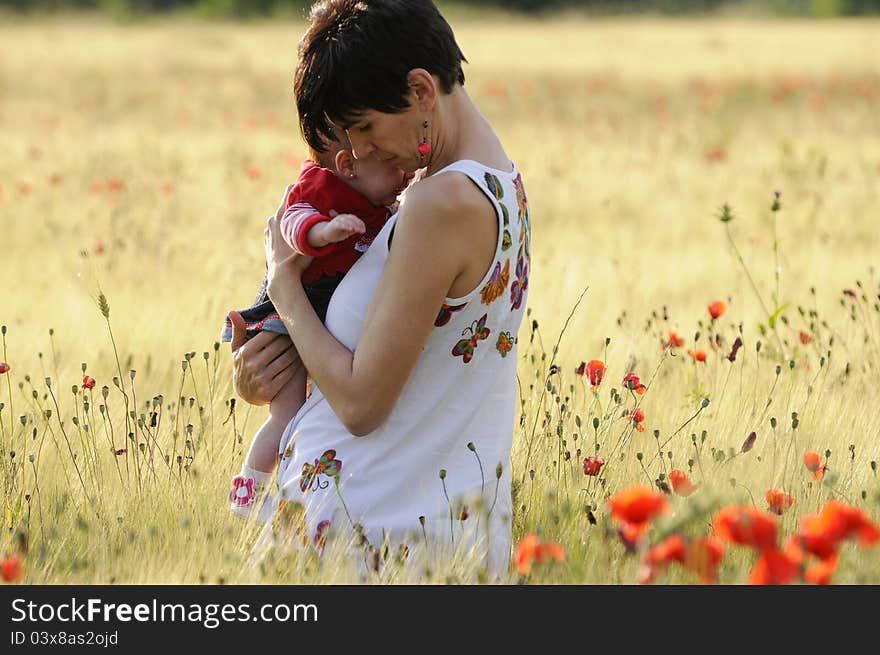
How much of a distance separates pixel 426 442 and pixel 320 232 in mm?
501

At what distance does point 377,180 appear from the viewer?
9.09 feet

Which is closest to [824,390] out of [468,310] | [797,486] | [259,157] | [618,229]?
[797,486]

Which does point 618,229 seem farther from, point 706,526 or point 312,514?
point 312,514

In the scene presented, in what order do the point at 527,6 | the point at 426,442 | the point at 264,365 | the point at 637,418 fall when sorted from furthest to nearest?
the point at 527,6, the point at 637,418, the point at 264,365, the point at 426,442

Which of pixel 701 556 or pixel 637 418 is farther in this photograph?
pixel 637 418

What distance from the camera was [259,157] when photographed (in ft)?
32.0

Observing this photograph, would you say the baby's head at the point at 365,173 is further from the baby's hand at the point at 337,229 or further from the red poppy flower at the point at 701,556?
the red poppy flower at the point at 701,556

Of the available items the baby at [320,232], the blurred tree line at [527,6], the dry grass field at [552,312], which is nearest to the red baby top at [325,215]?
the baby at [320,232]

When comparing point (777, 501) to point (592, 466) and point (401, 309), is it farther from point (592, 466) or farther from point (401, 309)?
point (401, 309)

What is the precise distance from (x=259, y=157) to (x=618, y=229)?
11.0ft

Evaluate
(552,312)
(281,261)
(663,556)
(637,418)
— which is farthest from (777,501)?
(552,312)

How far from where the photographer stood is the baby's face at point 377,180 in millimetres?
2750

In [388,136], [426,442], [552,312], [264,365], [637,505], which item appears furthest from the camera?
[552,312]

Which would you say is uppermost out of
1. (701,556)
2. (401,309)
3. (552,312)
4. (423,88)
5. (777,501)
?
(423,88)
